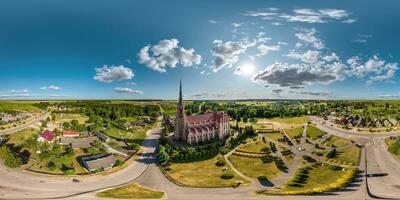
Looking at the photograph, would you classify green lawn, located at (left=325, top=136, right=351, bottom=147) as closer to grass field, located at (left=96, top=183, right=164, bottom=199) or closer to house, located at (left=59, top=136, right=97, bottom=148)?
grass field, located at (left=96, top=183, right=164, bottom=199)

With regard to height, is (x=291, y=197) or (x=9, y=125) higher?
(x=9, y=125)

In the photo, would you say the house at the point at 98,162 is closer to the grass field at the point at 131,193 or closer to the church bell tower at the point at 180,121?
the grass field at the point at 131,193

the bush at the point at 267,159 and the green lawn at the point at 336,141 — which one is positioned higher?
the green lawn at the point at 336,141

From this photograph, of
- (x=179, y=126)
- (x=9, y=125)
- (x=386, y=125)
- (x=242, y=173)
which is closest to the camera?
(x=242, y=173)

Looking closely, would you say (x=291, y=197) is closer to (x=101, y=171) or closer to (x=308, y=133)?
(x=101, y=171)

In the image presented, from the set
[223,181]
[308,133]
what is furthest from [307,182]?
[308,133]

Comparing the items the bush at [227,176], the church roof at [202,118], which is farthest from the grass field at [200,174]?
the church roof at [202,118]
